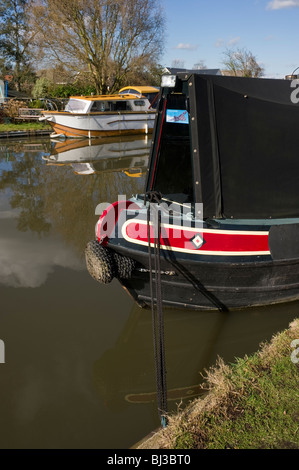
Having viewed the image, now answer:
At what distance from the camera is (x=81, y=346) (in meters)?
4.36

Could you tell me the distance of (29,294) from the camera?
5.33 m

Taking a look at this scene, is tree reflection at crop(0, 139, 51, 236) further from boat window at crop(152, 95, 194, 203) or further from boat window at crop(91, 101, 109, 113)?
boat window at crop(91, 101, 109, 113)

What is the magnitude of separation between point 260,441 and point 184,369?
4.54ft

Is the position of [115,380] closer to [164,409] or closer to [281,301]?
[164,409]

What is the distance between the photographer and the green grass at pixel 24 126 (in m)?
20.8

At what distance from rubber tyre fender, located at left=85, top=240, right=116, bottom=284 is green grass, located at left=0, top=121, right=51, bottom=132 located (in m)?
A: 18.3

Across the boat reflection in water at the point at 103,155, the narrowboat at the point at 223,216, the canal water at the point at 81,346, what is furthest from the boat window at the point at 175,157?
the boat reflection in water at the point at 103,155

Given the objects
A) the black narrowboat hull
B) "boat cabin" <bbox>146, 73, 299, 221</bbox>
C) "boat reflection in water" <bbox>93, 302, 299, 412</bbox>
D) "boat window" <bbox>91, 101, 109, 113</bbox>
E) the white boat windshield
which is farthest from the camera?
"boat window" <bbox>91, 101, 109, 113</bbox>

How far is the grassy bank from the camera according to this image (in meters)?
2.80

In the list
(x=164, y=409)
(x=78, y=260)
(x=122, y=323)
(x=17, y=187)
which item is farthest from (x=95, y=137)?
(x=164, y=409)

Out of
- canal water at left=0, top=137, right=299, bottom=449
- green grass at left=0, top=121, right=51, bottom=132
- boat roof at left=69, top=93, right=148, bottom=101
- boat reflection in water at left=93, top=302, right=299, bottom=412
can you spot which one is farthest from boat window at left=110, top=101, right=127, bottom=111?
boat reflection in water at left=93, top=302, right=299, bottom=412

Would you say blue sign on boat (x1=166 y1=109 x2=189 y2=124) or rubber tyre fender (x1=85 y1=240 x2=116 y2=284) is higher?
blue sign on boat (x1=166 y1=109 x2=189 y2=124)

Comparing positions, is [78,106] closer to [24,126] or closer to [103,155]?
[24,126]

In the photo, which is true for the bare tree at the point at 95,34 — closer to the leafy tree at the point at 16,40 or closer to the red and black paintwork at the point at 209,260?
the leafy tree at the point at 16,40
